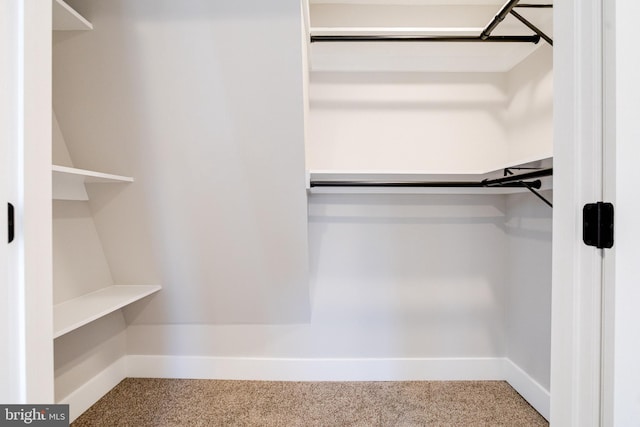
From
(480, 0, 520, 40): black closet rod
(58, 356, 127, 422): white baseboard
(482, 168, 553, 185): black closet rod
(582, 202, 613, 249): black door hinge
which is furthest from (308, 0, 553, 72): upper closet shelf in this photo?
(58, 356, 127, 422): white baseboard

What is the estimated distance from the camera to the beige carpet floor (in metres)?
1.63

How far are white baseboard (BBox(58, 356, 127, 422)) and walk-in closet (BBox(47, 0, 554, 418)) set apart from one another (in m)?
0.01

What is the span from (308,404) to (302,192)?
113cm

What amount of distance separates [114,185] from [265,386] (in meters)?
1.37

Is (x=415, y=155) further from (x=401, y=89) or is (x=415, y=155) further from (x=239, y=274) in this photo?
(x=239, y=274)

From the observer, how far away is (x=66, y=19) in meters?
1.19

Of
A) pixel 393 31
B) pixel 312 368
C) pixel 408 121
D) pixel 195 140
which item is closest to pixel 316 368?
pixel 312 368

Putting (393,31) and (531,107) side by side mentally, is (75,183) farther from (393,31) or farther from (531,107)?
(531,107)

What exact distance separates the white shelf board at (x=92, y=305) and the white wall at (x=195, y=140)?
0.28ft

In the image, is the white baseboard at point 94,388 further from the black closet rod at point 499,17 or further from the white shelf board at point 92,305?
the black closet rod at point 499,17

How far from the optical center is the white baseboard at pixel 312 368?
6.56 ft

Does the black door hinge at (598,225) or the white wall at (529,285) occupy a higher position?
the black door hinge at (598,225)
